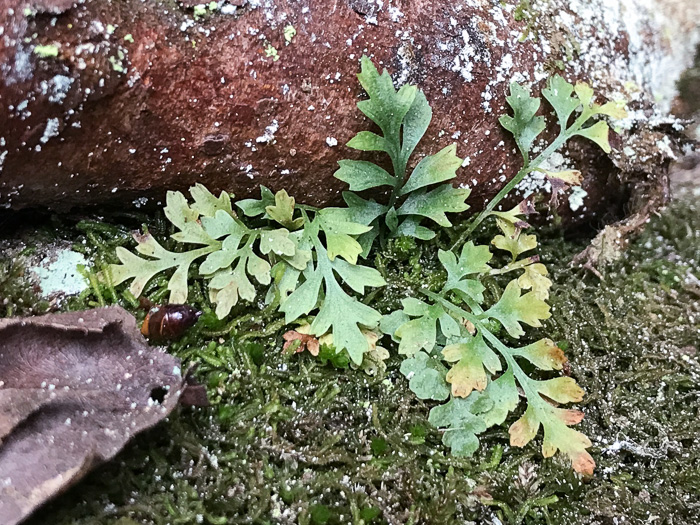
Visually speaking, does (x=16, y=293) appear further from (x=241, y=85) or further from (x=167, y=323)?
(x=241, y=85)

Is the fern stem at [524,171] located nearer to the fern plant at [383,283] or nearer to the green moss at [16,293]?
the fern plant at [383,283]

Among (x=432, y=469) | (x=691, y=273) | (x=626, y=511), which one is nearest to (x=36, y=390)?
(x=432, y=469)

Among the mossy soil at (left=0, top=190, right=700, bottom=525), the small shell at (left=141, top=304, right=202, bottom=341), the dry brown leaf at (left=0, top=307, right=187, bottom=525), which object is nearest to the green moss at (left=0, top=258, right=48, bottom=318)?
the mossy soil at (left=0, top=190, right=700, bottom=525)

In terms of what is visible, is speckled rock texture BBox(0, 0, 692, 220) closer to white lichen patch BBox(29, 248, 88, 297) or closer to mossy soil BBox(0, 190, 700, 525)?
white lichen patch BBox(29, 248, 88, 297)

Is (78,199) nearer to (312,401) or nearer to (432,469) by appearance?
(312,401)

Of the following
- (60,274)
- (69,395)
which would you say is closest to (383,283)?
(69,395)

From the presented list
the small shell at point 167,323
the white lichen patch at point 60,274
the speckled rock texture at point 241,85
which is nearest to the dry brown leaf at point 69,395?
the small shell at point 167,323
